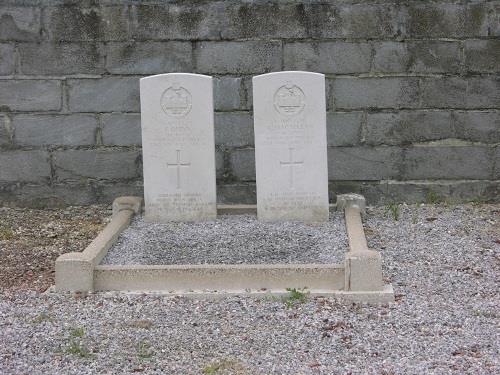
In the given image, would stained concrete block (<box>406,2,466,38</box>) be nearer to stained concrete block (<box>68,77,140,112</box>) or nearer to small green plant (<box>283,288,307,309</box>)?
stained concrete block (<box>68,77,140,112</box>)

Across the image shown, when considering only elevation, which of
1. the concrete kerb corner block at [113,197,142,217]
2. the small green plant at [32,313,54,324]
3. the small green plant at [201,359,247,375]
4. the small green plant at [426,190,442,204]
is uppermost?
the concrete kerb corner block at [113,197,142,217]

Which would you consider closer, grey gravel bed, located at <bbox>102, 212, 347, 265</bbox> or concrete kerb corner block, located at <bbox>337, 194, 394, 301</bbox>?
concrete kerb corner block, located at <bbox>337, 194, 394, 301</bbox>

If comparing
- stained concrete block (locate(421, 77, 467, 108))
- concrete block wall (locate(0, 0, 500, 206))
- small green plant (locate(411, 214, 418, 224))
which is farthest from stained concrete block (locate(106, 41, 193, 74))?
small green plant (locate(411, 214, 418, 224))

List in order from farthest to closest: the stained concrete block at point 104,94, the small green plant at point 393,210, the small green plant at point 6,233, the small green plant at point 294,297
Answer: the stained concrete block at point 104,94 < the small green plant at point 393,210 < the small green plant at point 6,233 < the small green plant at point 294,297

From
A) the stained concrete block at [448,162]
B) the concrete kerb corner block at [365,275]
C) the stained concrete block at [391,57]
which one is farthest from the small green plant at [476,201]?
the concrete kerb corner block at [365,275]

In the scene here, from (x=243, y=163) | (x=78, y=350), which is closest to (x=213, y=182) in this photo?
(x=243, y=163)

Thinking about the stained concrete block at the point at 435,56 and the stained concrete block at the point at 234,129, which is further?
the stained concrete block at the point at 234,129

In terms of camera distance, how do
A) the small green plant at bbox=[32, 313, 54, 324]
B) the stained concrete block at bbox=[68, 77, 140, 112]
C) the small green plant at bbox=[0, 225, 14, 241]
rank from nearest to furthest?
the small green plant at bbox=[32, 313, 54, 324] < the small green plant at bbox=[0, 225, 14, 241] < the stained concrete block at bbox=[68, 77, 140, 112]

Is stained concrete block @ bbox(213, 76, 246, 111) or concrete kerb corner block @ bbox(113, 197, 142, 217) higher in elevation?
stained concrete block @ bbox(213, 76, 246, 111)

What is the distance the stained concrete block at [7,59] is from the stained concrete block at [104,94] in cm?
54

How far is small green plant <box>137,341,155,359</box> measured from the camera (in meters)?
4.21

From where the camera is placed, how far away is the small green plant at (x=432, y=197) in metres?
7.49

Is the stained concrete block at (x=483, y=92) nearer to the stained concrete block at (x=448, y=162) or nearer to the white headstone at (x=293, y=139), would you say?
the stained concrete block at (x=448, y=162)

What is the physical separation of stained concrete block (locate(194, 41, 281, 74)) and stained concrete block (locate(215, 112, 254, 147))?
0.39 m
